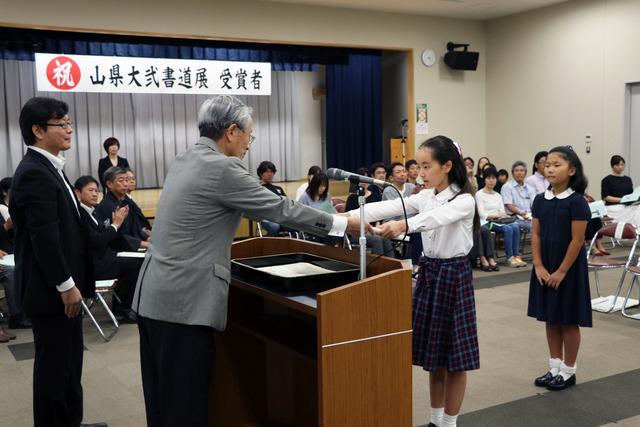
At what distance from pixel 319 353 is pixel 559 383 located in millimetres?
2006

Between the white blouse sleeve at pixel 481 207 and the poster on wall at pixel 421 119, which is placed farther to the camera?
the poster on wall at pixel 421 119

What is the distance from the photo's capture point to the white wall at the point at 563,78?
350 inches

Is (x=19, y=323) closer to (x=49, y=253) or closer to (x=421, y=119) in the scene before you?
(x=49, y=253)

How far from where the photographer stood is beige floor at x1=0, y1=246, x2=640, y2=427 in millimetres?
3268

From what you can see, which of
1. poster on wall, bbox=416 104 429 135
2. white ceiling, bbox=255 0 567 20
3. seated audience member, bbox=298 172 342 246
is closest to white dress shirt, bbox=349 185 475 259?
seated audience member, bbox=298 172 342 246

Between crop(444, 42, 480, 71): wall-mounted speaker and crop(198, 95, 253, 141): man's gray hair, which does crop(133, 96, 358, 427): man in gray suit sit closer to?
crop(198, 95, 253, 141): man's gray hair

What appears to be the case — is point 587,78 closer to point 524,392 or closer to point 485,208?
point 485,208

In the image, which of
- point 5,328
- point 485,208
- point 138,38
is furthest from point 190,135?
point 5,328

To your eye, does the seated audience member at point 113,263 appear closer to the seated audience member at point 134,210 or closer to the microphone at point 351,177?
the seated audience member at point 134,210

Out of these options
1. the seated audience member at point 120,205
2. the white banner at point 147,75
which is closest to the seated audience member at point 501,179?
the white banner at point 147,75


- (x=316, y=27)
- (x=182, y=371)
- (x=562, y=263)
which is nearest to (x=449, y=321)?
(x=562, y=263)

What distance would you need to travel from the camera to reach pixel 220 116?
2.11 metres

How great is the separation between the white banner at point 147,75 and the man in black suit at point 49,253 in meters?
5.61

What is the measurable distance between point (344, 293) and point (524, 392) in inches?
75.2
